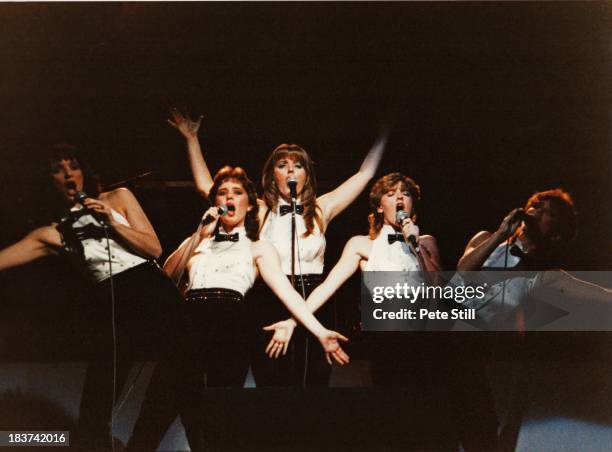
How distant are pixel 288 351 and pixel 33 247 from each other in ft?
4.17

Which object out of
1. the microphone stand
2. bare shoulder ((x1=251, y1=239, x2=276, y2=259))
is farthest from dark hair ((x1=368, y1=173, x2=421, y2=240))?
bare shoulder ((x1=251, y1=239, x2=276, y2=259))

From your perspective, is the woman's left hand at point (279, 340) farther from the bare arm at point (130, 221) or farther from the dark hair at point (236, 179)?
the bare arm at point (130, 221)

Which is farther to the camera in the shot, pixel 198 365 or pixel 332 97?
pixel 332 97

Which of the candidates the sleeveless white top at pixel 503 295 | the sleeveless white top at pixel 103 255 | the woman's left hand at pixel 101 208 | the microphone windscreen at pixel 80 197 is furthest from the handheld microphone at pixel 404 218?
the microphone windscreen at pixel 80 197

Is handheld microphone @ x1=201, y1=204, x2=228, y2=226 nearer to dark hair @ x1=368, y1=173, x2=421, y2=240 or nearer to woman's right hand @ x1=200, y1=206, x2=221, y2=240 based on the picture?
woman's right hand @ x1=200, y1=206, x2=221, y2=240

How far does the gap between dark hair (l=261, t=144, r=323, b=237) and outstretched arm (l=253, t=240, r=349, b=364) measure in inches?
8.4

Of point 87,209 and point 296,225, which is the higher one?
point 87,209

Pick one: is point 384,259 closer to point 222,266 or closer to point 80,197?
point 222,266

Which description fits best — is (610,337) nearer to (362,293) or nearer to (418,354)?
(418,354)

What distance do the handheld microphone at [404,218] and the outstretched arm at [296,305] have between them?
0.54 meters

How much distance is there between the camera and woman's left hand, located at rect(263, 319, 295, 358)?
2.72m

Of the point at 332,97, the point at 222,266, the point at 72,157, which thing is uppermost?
the point at 332,97

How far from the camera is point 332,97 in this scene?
2822mm

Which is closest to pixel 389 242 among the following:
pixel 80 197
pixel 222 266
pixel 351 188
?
pixel 351 188
